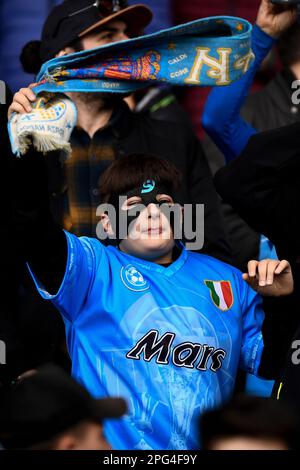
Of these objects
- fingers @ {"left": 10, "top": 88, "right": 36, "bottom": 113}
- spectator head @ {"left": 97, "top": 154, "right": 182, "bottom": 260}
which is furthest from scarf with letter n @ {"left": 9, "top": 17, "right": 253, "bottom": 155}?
spectator head @ {"left": 97, "top": 154, "right": 182, "bottom": 260}

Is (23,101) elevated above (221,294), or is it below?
above

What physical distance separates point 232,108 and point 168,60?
0.44 metres

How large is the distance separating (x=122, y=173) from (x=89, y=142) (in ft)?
1.90

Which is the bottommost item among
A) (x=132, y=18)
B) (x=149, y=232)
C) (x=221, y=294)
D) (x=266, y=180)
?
(x=221, y=294)

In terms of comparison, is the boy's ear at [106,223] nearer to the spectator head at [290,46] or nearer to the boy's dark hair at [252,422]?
the spectator head at [290,46]

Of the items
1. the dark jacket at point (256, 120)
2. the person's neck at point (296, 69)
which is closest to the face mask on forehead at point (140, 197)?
the dark jacket at point (256, 120)

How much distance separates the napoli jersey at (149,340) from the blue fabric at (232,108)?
74 cm

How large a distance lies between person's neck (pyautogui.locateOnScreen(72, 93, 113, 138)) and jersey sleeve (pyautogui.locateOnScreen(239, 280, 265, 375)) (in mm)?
1027

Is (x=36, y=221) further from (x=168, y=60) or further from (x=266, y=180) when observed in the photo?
(x=168, y=60)

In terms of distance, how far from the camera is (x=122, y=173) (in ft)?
12.6

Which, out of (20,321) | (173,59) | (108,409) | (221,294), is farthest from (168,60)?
(108,409)

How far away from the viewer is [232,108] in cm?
422

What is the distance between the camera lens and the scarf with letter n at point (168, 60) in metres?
3.83
